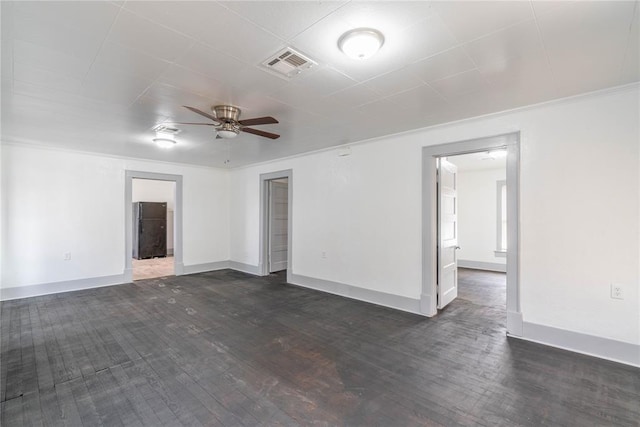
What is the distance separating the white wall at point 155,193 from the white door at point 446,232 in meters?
8.10

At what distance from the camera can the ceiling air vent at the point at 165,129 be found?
3.72 metres

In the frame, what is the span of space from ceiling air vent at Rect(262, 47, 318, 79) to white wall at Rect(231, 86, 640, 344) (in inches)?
89.0

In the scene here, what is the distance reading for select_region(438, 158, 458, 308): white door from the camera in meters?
3.97

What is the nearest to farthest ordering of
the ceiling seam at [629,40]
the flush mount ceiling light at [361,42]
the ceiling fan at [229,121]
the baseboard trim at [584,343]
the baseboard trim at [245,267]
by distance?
1. the ceiling seam at [629,40]
2. the flush mount ceiling light at [361,42]
3. the baseboard trim at [584,343]
4. the ceiling fan at [229,121]
5. the baseboard trim at [245,267]

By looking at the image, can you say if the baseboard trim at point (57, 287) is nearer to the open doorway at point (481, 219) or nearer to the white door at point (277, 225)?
the white door at point (277, 225)

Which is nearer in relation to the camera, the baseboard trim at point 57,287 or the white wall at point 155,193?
the baseboard trim at point 57,287

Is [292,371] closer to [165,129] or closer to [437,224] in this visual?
[437,224]

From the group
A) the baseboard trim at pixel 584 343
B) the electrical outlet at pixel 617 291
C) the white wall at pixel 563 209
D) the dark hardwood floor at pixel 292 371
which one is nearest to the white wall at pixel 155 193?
the dark hardwood floor at pixel 292 371

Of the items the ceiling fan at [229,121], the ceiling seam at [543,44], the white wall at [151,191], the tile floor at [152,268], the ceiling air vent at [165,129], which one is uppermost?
the ceiling seam at [543,44]

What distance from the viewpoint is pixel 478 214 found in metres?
7.54

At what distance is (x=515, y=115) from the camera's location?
3141 millimetres

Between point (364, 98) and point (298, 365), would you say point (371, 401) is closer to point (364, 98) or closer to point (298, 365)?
point (298, 365)

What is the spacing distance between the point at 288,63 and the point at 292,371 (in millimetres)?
2550

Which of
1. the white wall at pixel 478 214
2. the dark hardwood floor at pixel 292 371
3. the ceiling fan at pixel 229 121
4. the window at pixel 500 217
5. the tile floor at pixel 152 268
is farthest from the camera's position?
the white wall at pixel 478 214
